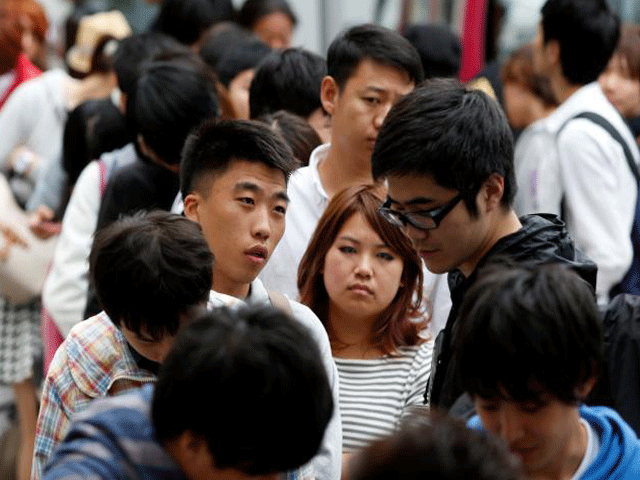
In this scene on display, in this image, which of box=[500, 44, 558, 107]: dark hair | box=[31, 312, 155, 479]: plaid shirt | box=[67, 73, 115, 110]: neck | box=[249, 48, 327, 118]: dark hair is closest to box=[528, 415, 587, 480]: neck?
box=[31, 312, 155, 479]: plaid shirt

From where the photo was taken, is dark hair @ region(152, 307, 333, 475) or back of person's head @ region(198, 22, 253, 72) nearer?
dark hair @ region(152, 307, 333, 475)

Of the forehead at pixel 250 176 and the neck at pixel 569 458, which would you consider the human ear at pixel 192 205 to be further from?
the neck at pixel 569 458

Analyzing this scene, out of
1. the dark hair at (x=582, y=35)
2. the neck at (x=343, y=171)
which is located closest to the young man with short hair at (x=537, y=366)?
the neck at (x=343, y=171)

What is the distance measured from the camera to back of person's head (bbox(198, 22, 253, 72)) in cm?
788

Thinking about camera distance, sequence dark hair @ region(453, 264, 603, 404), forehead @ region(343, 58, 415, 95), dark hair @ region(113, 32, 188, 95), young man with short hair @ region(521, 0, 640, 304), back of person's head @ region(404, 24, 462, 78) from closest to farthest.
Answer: dark hair @ region(453, 264, 603, 404), forehead @ region(343, 58, 415, 95), young man with short hair @ region(521, 0, 640, 304), dark hair @ region(113, 32, 188, 95), back of person's head @ region(404, 24, 462, 78)

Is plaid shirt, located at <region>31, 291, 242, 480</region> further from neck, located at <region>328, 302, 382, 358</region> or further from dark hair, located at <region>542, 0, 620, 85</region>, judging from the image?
dark hair, located at <region>542, 0, 620, 85</region>

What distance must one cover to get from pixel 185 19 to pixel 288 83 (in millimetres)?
3410

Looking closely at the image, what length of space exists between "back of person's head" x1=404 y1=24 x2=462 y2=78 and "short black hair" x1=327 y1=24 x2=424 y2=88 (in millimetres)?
2057

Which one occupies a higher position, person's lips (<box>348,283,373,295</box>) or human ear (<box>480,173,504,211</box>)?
human ear (<box>480,173,504,211</box>)

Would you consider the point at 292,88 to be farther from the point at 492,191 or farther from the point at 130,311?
→ the point at 130,311

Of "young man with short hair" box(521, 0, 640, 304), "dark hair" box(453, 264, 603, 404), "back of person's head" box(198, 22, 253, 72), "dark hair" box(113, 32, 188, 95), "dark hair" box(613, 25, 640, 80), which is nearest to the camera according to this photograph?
"dark hair" box(453, 264, 603, 404)

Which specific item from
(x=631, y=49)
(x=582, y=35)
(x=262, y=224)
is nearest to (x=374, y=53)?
(x=262, y=224)

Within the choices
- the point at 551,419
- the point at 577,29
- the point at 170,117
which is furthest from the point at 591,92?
the point at 551,419

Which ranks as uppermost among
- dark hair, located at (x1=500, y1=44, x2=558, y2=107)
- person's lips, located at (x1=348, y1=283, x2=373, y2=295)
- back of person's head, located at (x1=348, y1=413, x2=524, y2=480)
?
back of person's head, located at (x1=348, y1=413, x2=524, y2=480)
